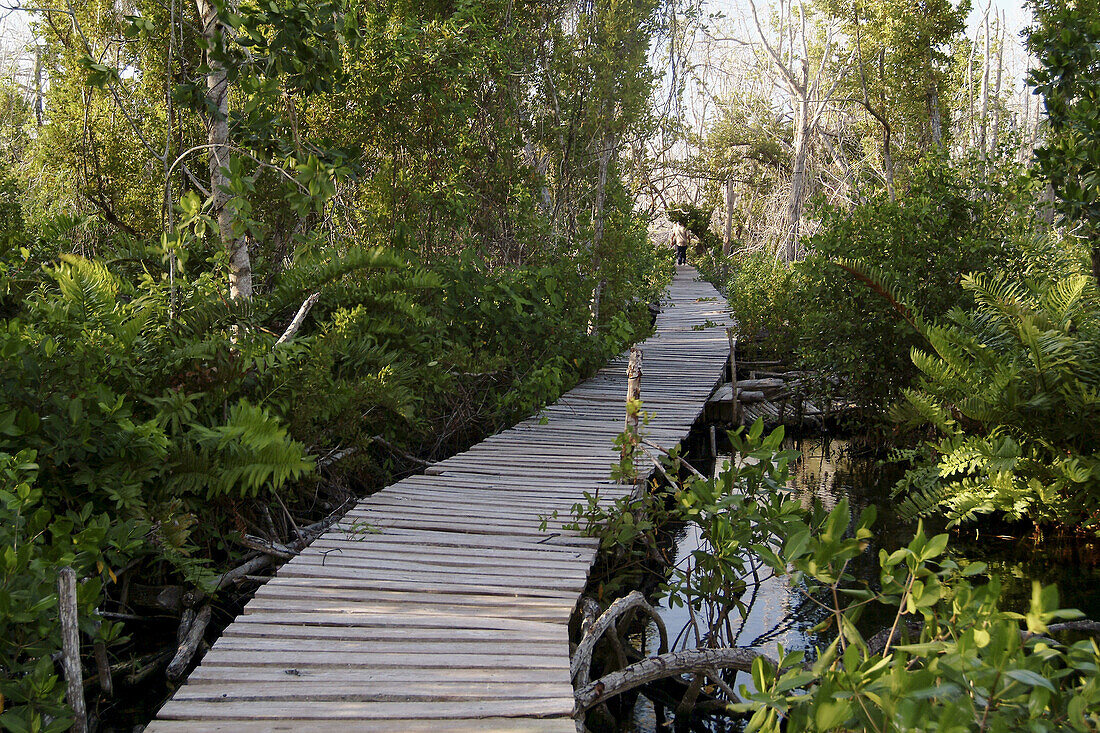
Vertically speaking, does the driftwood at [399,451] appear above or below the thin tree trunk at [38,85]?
below

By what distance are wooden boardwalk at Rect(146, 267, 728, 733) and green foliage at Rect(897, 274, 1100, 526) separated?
226 centimetres

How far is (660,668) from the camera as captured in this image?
344 centimetres

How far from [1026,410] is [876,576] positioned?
1533mm

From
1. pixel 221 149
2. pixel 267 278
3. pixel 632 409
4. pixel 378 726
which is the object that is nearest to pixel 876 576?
pixel 632 409

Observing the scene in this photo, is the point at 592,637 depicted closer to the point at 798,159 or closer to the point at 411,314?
the point at 411,314

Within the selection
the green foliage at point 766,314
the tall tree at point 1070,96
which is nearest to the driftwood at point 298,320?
the tall tree at point 1070,96

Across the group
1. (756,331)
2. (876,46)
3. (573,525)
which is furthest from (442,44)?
(876,46)

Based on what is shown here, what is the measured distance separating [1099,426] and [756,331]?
7.71m

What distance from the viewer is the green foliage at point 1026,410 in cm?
529

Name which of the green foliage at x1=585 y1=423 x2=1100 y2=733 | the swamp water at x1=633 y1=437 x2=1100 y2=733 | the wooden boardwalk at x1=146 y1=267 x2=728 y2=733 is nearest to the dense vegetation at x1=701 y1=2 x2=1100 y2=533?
the swamp water at x1=633 y1=437 x2=1100 y2=733

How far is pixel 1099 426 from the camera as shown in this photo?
534 cm

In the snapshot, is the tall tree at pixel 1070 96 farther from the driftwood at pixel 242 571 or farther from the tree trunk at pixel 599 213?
the tree trunk at pixel 599 213

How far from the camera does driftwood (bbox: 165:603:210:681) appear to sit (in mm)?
3506

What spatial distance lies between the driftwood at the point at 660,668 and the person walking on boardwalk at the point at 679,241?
82.6 feet
